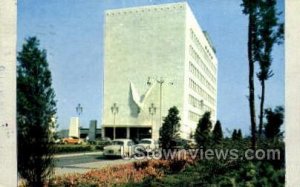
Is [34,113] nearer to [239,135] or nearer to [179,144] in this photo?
[179,144]

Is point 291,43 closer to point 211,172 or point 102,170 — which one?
point 211,172

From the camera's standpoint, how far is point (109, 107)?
3.88 meters

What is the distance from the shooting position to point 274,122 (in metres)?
3.57

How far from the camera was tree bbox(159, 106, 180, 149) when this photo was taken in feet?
12.6

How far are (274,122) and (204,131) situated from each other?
1.86ft

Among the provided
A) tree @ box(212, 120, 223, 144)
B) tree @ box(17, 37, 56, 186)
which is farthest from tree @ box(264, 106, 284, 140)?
tree @ box(17, 37, 56, 186)

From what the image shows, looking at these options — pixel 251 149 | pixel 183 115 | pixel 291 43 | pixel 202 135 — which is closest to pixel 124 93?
pixel 183 115

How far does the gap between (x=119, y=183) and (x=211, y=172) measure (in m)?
0.79

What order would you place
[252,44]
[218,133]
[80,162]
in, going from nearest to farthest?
[252,44] < [218,133] < [80,162]

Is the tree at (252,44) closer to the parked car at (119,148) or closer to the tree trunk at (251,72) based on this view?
the tree trunk at (251,72)

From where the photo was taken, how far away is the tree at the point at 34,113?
12.5 feet

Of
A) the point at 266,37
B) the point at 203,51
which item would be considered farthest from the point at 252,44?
the point at 203,51

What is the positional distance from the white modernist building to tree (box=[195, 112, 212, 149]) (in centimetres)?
7
